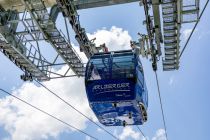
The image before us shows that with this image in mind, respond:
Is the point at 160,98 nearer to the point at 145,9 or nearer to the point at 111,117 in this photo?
the point at 111,117

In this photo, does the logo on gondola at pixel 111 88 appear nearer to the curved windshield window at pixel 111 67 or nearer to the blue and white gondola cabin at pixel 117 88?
the blue and white gondola cabin at pixel 117 88

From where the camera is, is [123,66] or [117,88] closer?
[117,88]

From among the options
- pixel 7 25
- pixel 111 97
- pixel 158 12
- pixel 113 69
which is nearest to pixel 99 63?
pixel 113 69

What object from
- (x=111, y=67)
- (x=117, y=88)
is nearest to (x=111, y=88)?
(x=117, y=88)

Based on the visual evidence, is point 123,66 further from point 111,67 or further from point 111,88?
point 111,88

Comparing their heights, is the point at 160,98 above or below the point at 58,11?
below

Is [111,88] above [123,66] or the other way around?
the other way around

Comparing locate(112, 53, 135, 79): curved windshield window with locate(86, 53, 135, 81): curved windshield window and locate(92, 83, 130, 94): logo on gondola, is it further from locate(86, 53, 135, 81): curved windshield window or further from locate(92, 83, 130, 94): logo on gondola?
locate(92, 83, 130, 94): logo on gondola

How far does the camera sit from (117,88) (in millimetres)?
17625

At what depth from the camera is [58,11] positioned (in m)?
21.8

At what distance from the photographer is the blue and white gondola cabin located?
57.7 ft

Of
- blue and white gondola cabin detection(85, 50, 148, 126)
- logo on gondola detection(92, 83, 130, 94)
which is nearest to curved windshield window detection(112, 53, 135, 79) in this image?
blue and white gondola cabin detection(85, 50, 148, 126)

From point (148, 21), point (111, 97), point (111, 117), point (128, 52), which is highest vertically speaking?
point (148, 21)

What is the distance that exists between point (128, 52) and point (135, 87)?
2.29 meters
